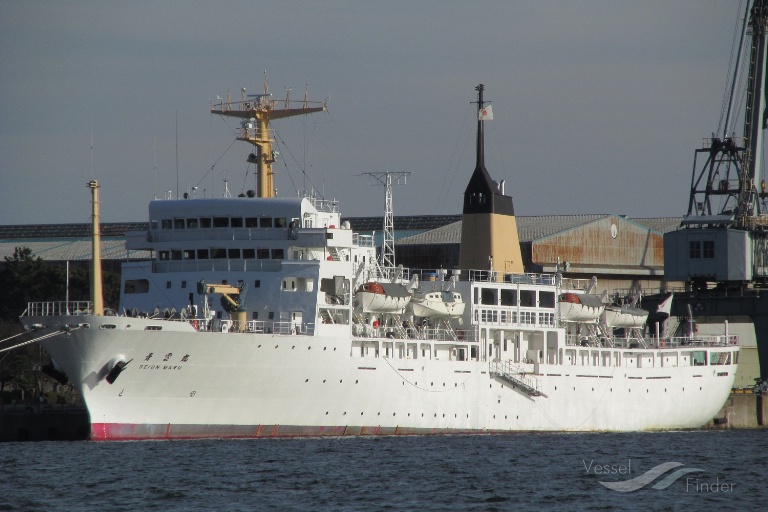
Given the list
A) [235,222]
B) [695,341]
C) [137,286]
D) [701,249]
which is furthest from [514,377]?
[701,249]

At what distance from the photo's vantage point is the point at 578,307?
65500mm

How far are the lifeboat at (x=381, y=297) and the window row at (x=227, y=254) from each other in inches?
139

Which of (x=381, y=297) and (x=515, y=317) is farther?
(x=515, y=317)

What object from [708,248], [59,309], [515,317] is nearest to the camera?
[59,309]

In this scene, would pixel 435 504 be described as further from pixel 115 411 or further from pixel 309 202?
pixel 309 202

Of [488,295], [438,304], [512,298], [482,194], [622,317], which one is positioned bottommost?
[622,317]

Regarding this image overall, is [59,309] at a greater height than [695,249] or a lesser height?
lesser

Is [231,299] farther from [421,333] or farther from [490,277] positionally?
[490,277]

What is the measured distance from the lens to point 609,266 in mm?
88438

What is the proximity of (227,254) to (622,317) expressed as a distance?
845 inches

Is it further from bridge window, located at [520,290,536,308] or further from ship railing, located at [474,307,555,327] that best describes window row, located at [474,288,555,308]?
ship railing, located at [474,307,555,327]

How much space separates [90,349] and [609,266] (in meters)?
44.5

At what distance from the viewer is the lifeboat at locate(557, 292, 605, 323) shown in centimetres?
6531

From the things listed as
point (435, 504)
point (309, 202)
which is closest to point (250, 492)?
point (435, 504)
